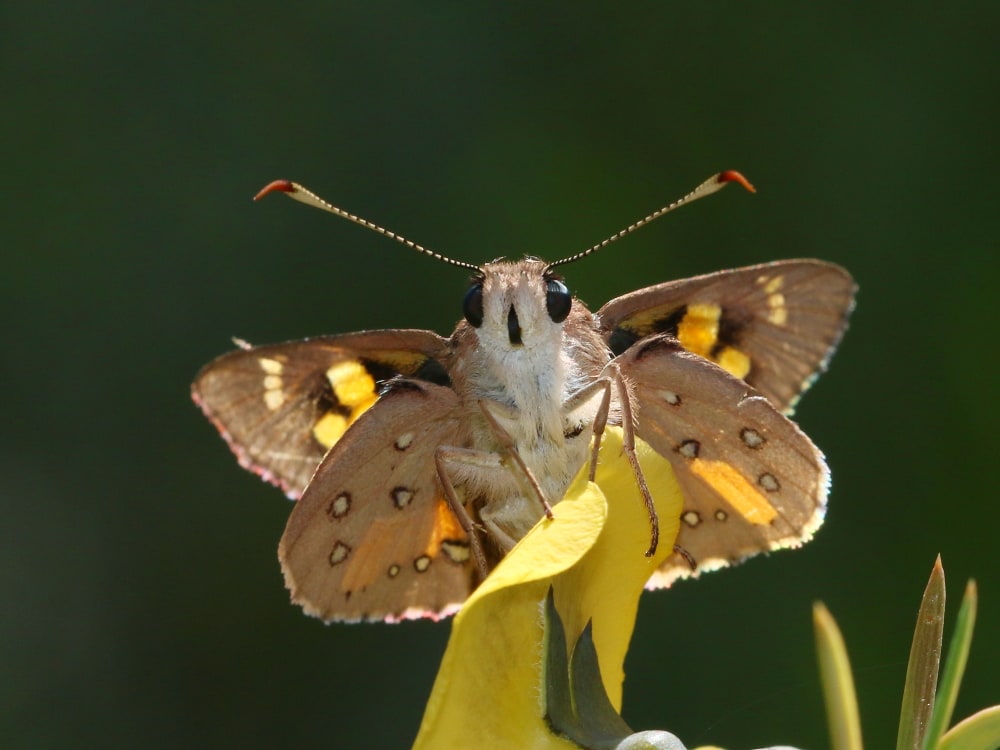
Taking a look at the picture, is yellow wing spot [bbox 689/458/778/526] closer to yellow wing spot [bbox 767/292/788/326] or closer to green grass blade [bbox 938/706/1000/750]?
yellow wing spot [bbox 767/292/788/326]

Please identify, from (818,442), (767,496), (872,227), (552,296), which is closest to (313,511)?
(552,296)

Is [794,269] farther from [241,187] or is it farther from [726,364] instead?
Result: [241,187]

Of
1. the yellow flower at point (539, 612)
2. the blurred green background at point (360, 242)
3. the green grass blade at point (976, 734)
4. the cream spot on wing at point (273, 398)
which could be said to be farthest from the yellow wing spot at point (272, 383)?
the blurred green background at point (360, 242)

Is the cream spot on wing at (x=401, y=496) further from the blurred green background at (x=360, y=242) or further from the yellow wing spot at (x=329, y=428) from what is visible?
the blurred green background at (x=360, y=242)

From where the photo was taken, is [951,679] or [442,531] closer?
[951,679]

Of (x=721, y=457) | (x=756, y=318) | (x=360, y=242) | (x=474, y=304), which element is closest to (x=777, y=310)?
(x=756, y=318)

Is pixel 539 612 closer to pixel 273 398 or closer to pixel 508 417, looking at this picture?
pixel 508 417

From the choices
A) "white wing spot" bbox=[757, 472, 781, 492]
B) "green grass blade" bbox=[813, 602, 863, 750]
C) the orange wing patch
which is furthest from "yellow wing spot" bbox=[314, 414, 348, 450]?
"green grass blade" bbox=[813, 602, 863, 750]
